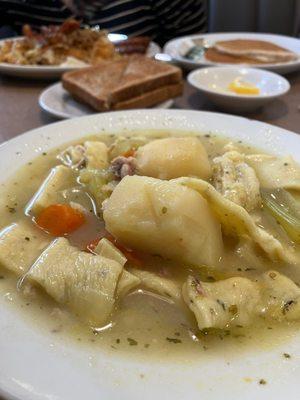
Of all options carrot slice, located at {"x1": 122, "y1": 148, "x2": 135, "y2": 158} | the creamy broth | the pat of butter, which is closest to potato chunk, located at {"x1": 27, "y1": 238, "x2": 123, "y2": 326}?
the creamy broth

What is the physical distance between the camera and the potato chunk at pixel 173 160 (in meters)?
1.41

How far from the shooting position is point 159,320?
1028 millimetres

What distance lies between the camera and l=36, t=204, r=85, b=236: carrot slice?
4.30 feet

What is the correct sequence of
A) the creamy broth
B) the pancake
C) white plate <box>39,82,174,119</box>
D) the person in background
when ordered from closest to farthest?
1. the creamy broth
2. white plate <box>39,82,174,119</box>
3. the pancake
4. the person in background

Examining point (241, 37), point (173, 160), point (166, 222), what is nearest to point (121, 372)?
point (166, 222)

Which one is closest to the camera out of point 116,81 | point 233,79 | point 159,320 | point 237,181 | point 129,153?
point 159,320

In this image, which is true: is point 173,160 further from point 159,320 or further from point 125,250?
point 159,320

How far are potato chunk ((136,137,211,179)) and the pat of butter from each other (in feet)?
3.73

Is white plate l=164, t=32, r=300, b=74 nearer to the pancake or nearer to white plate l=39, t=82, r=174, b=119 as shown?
the pancake

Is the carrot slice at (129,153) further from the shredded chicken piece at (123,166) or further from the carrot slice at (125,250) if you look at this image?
the carrot slice at (125,250)

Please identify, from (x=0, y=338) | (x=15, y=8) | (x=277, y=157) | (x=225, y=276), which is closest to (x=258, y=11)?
(x=15, y=8)

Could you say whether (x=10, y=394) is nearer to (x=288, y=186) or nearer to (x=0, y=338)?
(x=0, y=338)

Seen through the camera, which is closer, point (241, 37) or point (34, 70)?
point (34, 70)

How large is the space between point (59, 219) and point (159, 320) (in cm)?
47
